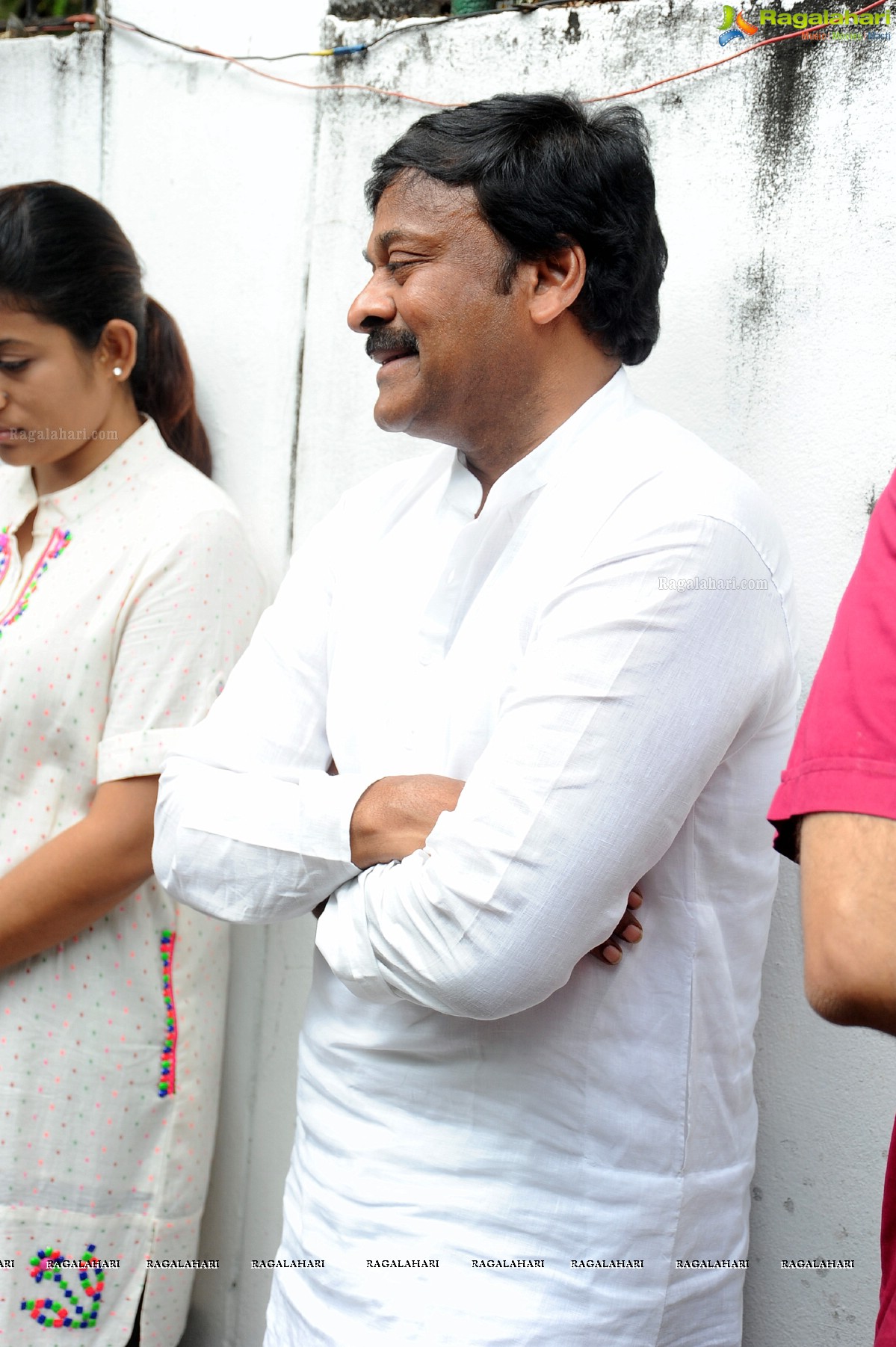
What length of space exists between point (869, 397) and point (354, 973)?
3.58 feet

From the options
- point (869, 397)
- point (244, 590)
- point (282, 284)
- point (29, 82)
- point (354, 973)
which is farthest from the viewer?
point (29, 82)

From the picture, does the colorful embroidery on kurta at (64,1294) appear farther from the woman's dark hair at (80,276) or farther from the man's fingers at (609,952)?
the woman's dark hair at (80,276)

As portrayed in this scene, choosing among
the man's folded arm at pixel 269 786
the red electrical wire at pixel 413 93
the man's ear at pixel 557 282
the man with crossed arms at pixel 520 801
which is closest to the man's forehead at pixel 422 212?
the man with crossed arms at pixel 520 801

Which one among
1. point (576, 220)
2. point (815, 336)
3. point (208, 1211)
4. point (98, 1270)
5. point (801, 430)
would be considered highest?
point (576, 220)

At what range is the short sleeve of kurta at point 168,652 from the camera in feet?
6.86

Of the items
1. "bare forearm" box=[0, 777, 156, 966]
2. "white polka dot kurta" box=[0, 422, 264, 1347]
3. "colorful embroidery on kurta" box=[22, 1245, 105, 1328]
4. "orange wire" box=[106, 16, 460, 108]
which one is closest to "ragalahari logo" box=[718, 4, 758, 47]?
"orange wire" box=[106, 16, 460, 108]

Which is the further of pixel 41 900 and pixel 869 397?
pixel 41 900

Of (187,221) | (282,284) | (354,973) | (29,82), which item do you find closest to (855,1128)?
(354,973)

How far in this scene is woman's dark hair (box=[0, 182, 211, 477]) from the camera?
2203 millimetres

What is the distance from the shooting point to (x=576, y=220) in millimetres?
1686

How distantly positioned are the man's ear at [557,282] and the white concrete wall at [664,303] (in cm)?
38

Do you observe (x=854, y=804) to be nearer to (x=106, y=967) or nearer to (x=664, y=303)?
(x=664, y=303)

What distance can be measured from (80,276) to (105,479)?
0.36 meters

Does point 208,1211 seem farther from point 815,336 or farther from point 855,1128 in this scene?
point 815,336
